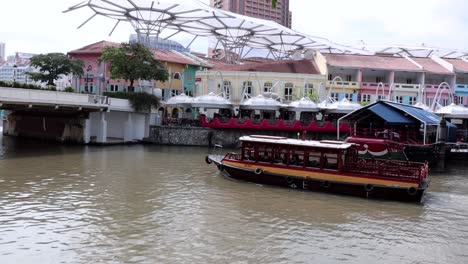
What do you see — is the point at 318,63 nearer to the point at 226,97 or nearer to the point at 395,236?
the point at 226,97

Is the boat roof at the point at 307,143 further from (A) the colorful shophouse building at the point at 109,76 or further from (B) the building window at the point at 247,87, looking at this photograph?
(A) the colorful shophouse building at the point at 109,76

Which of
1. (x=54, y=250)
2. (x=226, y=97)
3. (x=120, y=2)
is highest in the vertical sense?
(x=120, y=2)

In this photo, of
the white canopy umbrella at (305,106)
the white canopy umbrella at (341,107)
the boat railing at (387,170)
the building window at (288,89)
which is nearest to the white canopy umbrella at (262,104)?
the white canopy umbrella at (305,106)

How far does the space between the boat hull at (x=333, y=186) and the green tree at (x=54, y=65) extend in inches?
1448

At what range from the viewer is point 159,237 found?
13938 mm

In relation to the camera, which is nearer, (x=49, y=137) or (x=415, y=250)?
(x=415, y=250)

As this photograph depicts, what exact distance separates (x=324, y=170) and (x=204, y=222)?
8.28 m

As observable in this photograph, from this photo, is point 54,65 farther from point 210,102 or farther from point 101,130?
point 210,102

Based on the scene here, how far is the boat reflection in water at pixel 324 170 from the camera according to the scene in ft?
68.6

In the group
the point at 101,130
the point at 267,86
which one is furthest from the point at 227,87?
the point at 101,130

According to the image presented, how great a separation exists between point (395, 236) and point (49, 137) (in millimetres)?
39644

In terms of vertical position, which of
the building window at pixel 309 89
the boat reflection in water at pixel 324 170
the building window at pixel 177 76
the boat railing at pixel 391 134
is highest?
the building window at pixel 177 76

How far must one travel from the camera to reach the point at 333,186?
21.8 metres

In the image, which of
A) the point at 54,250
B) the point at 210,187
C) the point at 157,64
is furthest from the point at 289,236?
the point at 157,64
